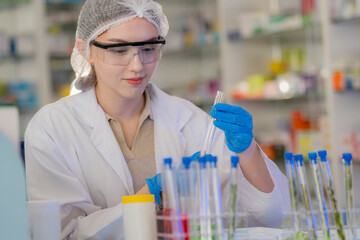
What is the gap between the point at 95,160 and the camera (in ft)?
7.38

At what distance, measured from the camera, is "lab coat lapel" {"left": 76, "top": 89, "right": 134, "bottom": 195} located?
224cm

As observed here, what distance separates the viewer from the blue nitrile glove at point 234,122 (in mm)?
1861

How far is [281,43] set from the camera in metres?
5.68

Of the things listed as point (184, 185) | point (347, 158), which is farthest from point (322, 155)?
point (184, 185)

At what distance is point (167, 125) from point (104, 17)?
1.61 feet

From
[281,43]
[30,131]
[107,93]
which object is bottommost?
[30,131]

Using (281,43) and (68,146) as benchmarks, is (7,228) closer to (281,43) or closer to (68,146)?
(68,146)

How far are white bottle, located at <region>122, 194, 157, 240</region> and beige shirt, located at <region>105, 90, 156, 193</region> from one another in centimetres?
73

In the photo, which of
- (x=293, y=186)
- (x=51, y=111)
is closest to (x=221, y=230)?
(x=293, y=186)

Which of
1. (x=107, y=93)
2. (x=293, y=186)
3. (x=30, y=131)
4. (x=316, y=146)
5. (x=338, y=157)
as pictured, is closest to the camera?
(x=293, y=186)

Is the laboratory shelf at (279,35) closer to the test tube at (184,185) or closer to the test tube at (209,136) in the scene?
the test tube at (209,136)

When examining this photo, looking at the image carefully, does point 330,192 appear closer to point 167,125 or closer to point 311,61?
point 167,125

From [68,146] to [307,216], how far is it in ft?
3.45

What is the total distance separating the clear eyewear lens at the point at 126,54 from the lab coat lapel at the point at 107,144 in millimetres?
216
